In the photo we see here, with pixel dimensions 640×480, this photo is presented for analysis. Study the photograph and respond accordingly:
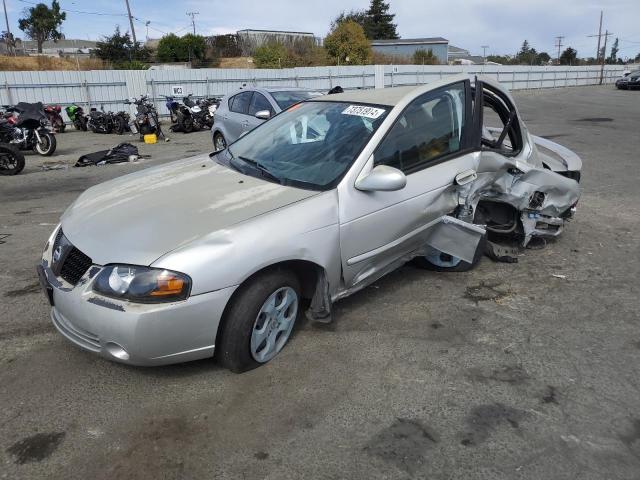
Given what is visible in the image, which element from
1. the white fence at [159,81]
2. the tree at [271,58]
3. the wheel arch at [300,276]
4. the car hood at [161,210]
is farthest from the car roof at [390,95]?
the tree at [271,58]

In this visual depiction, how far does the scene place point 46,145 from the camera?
12266mm

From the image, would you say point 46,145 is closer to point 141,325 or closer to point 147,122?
point 147,122

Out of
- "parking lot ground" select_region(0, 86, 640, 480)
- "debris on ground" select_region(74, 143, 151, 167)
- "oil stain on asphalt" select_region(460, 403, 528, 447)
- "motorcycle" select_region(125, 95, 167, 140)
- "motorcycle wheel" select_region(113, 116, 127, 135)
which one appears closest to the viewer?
"parking lot ground" select_region(0, 86, 640, 480)

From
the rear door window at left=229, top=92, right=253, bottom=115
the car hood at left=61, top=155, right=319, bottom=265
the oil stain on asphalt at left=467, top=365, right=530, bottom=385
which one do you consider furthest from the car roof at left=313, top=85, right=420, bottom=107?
the rear door window at left=229, top=92, right=253, bottom=115

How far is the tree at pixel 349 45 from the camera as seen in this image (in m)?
45.1

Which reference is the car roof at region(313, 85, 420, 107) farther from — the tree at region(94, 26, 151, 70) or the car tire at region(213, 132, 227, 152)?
the tree at region(94, 26, 151, 70)

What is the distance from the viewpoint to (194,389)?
2898 mm

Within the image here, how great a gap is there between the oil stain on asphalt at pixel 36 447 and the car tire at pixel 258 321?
35.2 inches

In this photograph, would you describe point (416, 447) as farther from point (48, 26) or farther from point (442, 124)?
point (48, 26)

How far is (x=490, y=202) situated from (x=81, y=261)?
3600mm

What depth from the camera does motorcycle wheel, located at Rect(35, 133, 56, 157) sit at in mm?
12245

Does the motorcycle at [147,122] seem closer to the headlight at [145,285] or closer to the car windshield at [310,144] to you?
the car windshield at [310,144]

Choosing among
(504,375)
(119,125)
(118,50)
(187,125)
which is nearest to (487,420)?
(504,375)

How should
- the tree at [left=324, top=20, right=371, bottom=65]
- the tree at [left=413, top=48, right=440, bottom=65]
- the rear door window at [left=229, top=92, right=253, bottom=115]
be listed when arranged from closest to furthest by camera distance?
the rear door window at [left=229, top=92, right=253, bottom=115]
the tree at [left=324, top=20, right=371, bottom=65]
the tree at [left=413, top=48, right=440, bottom=65]
